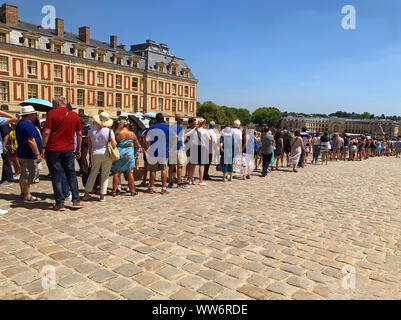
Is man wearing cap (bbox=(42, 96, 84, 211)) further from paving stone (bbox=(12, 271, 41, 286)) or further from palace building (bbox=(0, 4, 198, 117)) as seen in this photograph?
palace building (bbox=(0, 4, 198, 117))

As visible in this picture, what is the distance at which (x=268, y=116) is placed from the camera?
18138 cm

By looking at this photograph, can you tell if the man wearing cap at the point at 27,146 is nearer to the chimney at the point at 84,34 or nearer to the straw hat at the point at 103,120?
the straw hat at the point at 103,120

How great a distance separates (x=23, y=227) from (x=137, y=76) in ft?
171

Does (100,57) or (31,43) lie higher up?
(100,57)

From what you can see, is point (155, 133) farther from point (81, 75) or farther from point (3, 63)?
point (81, 75)

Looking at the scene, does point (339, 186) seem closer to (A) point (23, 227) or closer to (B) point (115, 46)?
(A) point (23, 227)

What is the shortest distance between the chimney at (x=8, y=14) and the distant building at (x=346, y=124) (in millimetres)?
138362

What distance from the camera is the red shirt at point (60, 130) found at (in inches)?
227

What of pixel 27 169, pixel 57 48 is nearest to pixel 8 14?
pixel 57 48

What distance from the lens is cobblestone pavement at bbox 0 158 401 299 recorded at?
3.31m

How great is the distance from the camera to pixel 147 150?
25.6 ft

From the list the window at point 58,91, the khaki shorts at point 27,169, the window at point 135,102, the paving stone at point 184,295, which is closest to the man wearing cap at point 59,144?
the khaki shorts at point 27,169

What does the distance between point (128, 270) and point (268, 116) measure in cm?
18360
